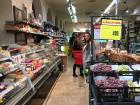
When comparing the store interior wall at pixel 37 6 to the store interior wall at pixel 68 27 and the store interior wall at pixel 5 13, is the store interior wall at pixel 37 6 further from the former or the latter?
the store interior wall at pixel 68 27

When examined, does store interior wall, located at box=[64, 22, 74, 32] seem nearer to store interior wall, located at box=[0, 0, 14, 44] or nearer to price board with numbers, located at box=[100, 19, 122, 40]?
store interior wall, located at box=[0, 0, 14, 44]

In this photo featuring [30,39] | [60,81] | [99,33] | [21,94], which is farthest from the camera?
[30,39]

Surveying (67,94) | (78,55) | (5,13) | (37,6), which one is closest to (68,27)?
(37,6)

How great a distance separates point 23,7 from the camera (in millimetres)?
8242

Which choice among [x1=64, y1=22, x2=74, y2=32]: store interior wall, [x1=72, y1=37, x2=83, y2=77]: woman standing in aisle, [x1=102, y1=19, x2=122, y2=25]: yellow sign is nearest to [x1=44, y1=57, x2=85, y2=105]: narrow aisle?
[x1=72, y1=37, x2=83, y2=77]: woman standing in aisle

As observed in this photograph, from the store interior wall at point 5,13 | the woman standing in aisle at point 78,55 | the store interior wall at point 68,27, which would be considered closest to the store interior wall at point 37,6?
the woman standing in aisle at point 78,55

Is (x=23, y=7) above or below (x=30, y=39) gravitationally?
above

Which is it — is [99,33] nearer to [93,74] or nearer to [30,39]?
[93,74]

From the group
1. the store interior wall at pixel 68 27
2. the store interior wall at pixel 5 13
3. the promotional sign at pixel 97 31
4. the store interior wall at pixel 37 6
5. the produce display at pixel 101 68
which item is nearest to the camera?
the produce display at pixel 101 68

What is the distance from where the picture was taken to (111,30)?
342 centimetres

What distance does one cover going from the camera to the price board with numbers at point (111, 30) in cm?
340

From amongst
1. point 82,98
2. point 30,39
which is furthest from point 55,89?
point 30,39

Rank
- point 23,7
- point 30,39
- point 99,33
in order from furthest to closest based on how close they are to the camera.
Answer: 1. point 30,39
2. point 23,7
3. point 99,33

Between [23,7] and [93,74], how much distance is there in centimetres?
579
